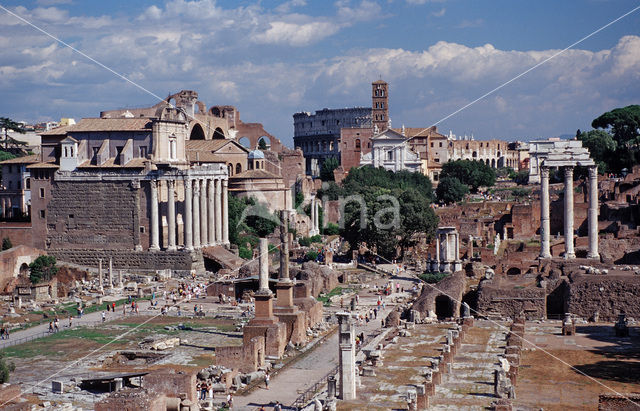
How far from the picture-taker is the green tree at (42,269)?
57125 mm

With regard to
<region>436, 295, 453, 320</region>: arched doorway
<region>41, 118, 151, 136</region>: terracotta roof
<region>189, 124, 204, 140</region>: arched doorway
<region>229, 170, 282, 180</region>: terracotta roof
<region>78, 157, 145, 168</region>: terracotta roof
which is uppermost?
<region>189, 124, 204, 140</region>: arched doorway

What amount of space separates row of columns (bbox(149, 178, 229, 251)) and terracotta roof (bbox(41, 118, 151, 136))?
17.2 feet

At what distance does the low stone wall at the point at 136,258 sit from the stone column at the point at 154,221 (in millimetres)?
666

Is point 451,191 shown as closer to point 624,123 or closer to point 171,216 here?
point 624,123

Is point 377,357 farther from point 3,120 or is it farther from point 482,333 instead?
point 3,120

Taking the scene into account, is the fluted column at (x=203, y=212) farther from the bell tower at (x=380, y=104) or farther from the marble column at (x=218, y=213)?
the bell tower at (x=380, y=104)

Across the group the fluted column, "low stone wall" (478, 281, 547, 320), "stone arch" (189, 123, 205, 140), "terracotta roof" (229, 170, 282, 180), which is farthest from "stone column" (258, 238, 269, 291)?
"stone arch" (189, 123, 205, 140)

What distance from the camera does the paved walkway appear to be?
29141 mm

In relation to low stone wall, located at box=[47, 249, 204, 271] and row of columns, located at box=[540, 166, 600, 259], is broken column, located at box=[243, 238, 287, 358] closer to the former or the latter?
row of columns, located at box=[540, 166, 600, 259]

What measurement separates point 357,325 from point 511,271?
12.8 meters

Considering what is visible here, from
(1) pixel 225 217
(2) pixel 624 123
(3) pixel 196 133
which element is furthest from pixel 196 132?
(2) pixel 624 123

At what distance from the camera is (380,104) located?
140m

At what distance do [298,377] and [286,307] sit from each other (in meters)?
6.44

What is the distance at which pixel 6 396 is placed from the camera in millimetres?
25844
